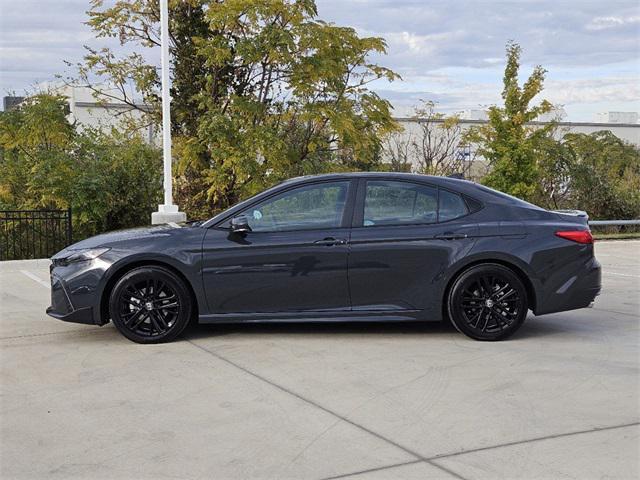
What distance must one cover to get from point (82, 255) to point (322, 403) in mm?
3001

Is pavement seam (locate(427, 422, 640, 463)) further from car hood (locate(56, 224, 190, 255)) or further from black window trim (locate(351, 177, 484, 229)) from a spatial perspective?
car hood (locate(56, 224, 190, 255))

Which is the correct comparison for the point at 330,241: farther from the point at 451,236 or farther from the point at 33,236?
the point at 33,236

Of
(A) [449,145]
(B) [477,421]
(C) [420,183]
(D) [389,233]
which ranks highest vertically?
(A) [449,145]

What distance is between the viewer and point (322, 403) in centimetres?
550

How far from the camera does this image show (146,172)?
1573cm

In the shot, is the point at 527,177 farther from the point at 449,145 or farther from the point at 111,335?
the point at 111,335

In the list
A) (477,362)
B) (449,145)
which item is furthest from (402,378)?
(449,145)

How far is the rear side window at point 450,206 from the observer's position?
751 cm

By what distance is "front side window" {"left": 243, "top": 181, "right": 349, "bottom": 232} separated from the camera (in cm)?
742

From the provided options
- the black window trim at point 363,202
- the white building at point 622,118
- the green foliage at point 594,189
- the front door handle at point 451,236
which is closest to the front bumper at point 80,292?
the black window trim at point 363,202

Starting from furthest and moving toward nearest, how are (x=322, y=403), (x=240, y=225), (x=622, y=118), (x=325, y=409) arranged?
(x=622, y=118) → (x=240, y=225) → (x=322, y=403) → (x=325, y=409)

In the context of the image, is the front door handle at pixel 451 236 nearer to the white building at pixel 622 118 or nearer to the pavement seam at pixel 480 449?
the pavement seam at pixel 480 449

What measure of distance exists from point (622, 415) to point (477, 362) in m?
1.54

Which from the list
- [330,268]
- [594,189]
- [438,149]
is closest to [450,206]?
[330,268]
